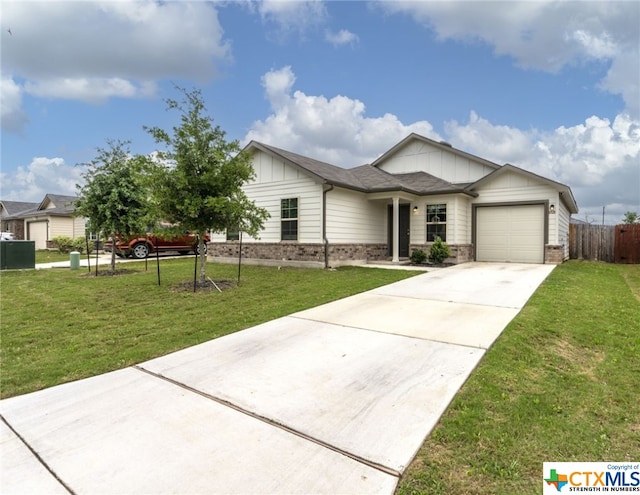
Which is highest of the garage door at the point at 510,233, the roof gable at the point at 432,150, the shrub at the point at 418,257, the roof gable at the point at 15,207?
the roof gable at the point at 432,150

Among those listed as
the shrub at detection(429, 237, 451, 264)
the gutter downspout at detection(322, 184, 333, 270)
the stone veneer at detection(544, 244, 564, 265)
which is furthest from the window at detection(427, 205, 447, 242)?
the gutter downspout at detection(322, 184, 333, 270)

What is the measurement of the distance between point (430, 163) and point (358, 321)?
44.2 feet

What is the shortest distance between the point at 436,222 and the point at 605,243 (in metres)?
9.90

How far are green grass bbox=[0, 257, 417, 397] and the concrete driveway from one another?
477 millimetres

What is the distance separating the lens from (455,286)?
8055 mm

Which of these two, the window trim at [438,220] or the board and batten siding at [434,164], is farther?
the board and batten siding at [434,164]

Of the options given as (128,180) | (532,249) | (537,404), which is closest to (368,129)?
(532,249)

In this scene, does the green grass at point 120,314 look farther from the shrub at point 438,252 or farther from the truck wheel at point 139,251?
the truck wheel at point 139,251

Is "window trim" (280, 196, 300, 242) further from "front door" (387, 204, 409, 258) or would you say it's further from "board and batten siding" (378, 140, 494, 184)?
"board and batten siding" (378, 140, 494, 184)

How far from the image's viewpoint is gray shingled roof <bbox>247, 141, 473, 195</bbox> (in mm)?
12820

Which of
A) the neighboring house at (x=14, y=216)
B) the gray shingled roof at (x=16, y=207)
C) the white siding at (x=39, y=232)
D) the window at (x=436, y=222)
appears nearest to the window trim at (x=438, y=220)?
the window at (x=436, y=222)

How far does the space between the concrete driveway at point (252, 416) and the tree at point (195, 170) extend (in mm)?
4584

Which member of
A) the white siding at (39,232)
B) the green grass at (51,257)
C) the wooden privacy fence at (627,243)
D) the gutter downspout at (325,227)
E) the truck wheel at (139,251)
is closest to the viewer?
the gutter downspout at (325,227)

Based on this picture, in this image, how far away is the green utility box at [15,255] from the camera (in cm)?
1271
